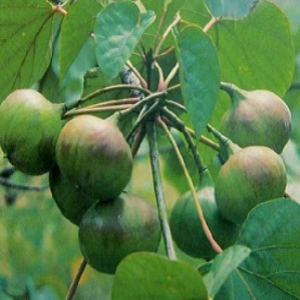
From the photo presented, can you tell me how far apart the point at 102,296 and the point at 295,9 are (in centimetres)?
101

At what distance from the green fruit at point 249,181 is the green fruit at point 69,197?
0.15 metres

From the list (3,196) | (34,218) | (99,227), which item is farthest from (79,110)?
(34,218)

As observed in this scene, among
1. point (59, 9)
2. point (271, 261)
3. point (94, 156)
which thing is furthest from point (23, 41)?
point (271, 261)

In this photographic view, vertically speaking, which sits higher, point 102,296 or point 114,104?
point 114,104

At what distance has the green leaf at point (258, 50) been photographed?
124cm

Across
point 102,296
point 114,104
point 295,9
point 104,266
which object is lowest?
point 102,296

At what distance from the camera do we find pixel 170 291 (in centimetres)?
83

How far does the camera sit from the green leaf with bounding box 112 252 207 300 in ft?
2.65

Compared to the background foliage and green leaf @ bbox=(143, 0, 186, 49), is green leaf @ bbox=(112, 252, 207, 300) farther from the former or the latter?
green leaf @ bbox=(143, 0, 186, 49)

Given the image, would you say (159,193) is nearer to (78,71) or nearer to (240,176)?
(240,176)

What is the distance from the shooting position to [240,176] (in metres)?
1.03

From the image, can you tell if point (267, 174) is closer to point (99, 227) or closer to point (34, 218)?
point (99, 227)

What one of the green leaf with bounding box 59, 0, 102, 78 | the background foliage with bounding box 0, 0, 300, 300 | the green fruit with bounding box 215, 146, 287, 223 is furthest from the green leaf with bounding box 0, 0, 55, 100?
the green fruit with bounding box 215, 146, 287, 223

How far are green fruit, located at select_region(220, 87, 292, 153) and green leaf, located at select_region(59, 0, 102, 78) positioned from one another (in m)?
0.19
